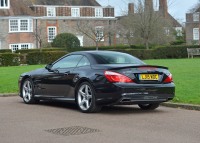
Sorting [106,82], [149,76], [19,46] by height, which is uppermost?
[19,46]

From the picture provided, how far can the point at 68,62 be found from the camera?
12.1m

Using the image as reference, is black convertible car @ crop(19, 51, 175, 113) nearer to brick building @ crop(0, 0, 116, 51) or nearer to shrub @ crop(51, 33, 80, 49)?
shrub @ crop(51, 33, 80, 49)

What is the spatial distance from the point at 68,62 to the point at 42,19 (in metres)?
50.8

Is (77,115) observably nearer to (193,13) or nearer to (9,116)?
(9,116)

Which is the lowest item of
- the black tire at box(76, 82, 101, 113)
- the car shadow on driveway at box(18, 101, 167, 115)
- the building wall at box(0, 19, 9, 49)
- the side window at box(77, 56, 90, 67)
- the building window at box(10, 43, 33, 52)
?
the car shadow on driveway at box(18, 101, 167, 115)

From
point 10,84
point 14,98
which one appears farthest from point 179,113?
point 10,84

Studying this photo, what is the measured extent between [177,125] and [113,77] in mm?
2032

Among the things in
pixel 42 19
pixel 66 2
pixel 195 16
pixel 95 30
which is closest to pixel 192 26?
pixel 195 16

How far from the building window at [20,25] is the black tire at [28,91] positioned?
46685mm

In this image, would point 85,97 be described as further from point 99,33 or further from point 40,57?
point 99,33

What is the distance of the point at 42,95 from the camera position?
12.6 metres

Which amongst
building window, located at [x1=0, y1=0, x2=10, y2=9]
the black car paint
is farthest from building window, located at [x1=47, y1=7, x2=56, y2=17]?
the black car paint

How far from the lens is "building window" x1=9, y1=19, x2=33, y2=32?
59000 millimetres

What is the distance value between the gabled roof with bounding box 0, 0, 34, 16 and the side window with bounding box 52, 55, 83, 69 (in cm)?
4776
